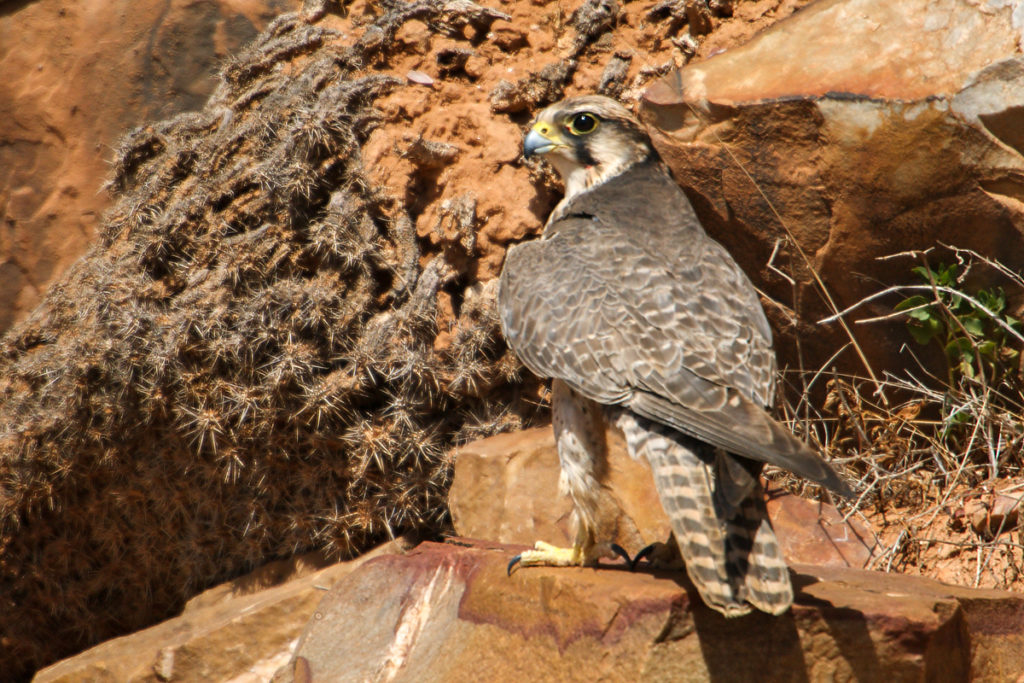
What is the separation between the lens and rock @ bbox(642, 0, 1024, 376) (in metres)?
3.92

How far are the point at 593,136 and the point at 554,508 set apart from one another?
172 cm

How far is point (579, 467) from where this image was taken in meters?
3.36

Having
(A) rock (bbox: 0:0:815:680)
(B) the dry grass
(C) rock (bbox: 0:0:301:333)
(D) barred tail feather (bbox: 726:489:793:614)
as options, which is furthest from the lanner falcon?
(C) rock (bbox: 0:0:301:333)

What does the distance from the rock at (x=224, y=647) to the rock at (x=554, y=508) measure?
87 centimetres

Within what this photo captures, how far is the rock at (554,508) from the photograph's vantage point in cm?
414

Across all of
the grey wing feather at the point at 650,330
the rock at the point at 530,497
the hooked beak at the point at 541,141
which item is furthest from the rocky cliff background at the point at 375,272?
the grey wing feather at the point at 650,330

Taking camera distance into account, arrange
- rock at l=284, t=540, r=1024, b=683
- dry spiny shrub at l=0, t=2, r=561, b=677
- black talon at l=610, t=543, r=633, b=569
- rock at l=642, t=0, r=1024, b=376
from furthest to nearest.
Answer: dry spiny shrub at l=0, t=2, r=561, b=677 < rock at l=642, t=0, r=1024, b=376 < black talon at l=610, t=543, r=633, b=569 < rock at l=284, t=540, r=1024, b=683

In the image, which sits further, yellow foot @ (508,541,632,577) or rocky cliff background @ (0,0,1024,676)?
rocky cliff background @ (0,0,1024,676)

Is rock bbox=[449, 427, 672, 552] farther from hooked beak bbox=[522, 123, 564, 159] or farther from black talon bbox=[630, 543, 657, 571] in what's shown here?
hooked beak bbox=[522, 123, 564, 159]

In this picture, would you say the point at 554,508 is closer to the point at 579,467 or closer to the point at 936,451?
the point at 579,467

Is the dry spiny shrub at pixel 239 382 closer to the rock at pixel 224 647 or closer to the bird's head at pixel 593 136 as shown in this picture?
the rock at pixel 224 647

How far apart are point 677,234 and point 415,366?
1.63 metres

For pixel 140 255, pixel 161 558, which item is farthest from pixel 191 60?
pixel 161 558

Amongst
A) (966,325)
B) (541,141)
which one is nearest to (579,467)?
(541,141)
